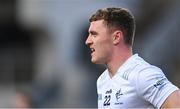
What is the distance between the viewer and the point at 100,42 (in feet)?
19.5

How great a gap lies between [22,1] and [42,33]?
143 centimetres

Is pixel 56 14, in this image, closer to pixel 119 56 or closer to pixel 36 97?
pixel 36 97

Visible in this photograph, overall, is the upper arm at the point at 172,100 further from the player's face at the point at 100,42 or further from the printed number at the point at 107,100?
the player's face at the point at 100,42

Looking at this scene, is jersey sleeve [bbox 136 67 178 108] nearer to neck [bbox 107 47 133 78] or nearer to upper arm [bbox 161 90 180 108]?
upper arm [bbox 161 90 180 108]

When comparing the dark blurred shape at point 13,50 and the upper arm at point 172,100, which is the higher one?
the upper arm at point 172,100

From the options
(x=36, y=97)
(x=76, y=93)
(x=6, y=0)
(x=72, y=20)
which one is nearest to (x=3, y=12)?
(x=6, y=0)

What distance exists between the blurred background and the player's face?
236 inches

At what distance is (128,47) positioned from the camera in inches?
236

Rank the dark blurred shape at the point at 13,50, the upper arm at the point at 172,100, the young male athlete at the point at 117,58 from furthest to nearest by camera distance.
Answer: the dark blurred shape at the point at 13,50, the young male athlete at the point at 117,58, the upper arm at the point at 172,100

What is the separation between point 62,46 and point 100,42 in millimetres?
10368

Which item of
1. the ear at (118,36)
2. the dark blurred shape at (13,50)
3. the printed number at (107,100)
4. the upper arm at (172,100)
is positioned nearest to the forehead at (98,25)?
the ear at (118,36)

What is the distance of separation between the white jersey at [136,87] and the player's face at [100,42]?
0.16 metres

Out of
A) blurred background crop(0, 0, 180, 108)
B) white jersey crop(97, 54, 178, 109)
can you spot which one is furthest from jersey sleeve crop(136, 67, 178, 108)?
blurred background crop(0, 0, 180, 108)

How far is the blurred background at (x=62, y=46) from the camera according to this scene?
1357 cm
